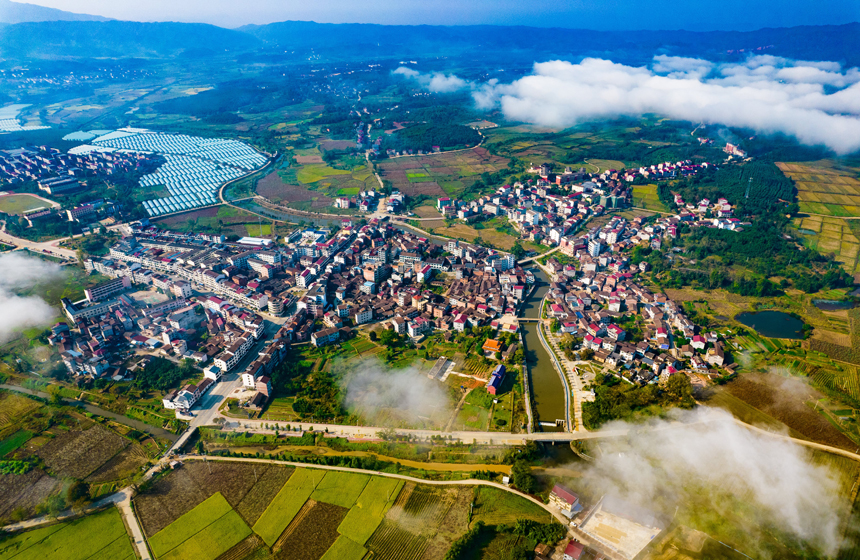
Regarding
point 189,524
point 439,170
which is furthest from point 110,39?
point 189,524

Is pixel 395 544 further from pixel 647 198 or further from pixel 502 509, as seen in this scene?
pixel 647 198

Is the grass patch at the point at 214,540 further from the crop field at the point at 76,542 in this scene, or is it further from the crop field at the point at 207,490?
the crop field at the point at 76,542

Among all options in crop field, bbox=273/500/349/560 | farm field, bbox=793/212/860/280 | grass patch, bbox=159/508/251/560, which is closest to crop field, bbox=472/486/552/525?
crop field, bbox=273/500/349/560

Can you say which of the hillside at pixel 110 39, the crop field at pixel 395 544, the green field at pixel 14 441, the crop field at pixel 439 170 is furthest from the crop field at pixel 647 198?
the hillside at pixel 110 39

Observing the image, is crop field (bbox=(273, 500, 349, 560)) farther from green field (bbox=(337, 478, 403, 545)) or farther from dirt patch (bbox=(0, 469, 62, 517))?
dirt patch (bbox=(0, 469, 62, 517))

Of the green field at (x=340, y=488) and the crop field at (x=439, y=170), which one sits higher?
the crop field at (x=439, y=170)

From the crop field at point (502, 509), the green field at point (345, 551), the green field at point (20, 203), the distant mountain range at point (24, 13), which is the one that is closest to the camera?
the green field at point (345, 551)

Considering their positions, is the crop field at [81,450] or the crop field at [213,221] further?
the crop field at [213,221]

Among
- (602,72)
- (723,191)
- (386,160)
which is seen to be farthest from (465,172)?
(602,72)
